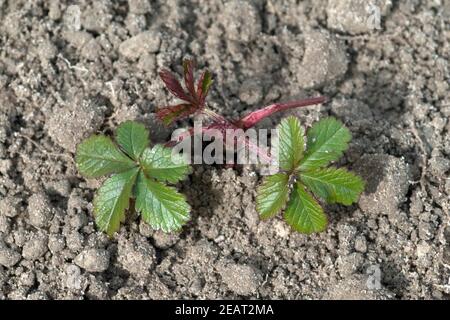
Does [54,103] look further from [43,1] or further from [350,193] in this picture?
[350,193]

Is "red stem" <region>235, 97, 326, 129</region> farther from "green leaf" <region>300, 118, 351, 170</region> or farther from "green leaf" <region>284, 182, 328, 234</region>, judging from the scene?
"green leaf" <region>284, 182, 328, 234</region>

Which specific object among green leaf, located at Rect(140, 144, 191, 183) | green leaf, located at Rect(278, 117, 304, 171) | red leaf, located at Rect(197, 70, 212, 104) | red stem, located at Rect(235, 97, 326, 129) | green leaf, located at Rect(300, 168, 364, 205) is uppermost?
red leaf, located at Rect(197, 70, 212, 104)

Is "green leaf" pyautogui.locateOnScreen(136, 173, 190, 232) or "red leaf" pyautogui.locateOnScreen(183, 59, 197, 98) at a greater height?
"red leaf" pyautogui.locateOnScreen(183, 59, 197, 98)

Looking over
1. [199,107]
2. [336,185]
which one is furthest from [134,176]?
[336,185]

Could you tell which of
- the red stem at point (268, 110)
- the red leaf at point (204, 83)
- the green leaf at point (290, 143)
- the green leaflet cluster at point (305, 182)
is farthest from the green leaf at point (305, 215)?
the red leaf at point (204, 83)

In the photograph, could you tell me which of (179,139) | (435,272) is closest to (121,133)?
(179,139)

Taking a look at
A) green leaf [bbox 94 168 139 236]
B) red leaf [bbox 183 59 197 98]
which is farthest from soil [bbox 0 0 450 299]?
red leaf [bbox 183 59 197 98]

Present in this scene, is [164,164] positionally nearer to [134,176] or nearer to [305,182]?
[134,176]
